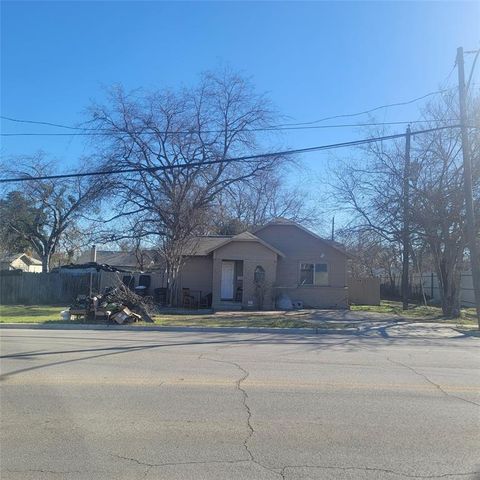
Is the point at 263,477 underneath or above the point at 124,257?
underneath

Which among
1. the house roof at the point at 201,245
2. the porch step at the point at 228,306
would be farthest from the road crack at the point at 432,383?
the house roof at the point at 201,245

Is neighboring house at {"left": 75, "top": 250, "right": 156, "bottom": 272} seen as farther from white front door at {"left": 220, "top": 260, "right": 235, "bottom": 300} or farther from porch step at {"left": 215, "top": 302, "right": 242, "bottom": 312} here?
porch step at {"left": 215, "top": 302, "right": 242, "bottom": 312}

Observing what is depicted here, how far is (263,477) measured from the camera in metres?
4.69

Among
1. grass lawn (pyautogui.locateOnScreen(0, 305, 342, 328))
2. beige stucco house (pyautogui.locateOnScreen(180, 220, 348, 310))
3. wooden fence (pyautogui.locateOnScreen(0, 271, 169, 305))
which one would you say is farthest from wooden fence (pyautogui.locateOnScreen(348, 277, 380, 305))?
grass lawn (pyautogui.locateOnScreen(0, 305, 342, 328))

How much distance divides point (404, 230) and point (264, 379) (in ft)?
61.4

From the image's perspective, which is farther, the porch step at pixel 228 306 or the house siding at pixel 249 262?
the house siding at pixel 249 262

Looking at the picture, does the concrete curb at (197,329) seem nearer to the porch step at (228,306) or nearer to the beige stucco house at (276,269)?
the porch step at (228,306)

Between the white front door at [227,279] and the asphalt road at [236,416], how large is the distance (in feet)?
58.5

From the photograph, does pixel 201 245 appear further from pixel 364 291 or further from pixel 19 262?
pixel 19 262

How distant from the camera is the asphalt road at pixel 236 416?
4.96m

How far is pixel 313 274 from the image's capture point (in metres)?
30.4

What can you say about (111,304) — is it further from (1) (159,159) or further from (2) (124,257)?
(2) (124,257)

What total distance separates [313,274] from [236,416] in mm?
24182

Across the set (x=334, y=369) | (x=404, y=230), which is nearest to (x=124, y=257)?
(x=404, y=230)
